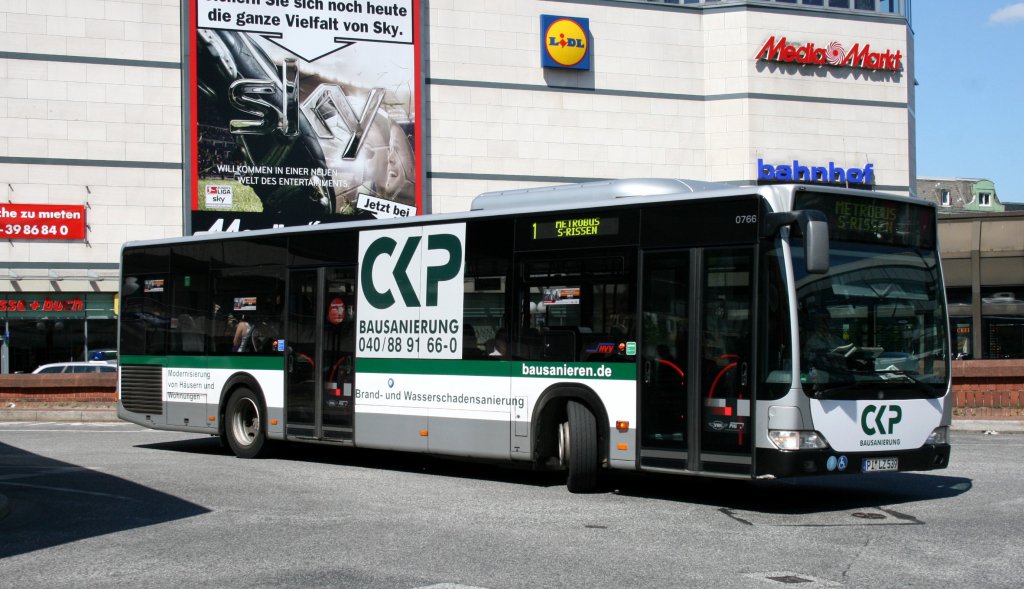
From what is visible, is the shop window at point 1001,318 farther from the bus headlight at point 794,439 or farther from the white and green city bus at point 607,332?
the bus headlight at point 794,439

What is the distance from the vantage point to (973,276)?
40.2 metres

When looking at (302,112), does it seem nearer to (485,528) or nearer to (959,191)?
(485,528)

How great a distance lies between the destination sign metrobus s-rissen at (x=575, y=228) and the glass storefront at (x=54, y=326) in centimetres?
2809

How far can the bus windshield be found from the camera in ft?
35.3

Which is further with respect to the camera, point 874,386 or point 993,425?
point 993,425

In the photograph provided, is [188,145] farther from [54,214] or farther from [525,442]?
[525,442]

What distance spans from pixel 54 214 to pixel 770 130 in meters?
24.6

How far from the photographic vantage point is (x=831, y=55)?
1668 inches

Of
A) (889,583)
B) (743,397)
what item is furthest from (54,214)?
(889,583)

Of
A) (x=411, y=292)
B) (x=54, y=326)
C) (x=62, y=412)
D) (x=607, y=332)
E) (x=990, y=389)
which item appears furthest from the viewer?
(x=54, y=326)

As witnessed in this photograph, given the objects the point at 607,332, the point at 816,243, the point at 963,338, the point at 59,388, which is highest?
the point at 816,243

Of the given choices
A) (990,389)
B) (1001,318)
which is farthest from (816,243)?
(1001,318)

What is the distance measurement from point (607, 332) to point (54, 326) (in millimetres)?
30282

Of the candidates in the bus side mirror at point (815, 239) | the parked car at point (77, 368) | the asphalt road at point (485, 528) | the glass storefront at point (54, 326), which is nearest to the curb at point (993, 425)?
the asphalt road at point (485, 528)
